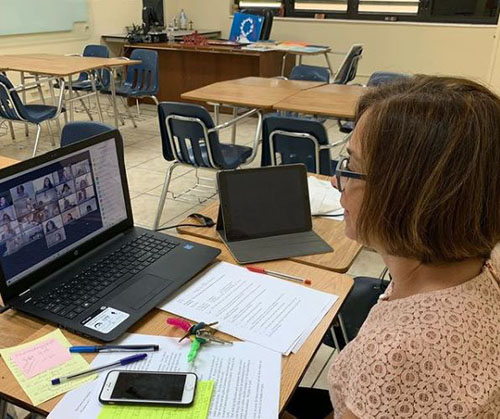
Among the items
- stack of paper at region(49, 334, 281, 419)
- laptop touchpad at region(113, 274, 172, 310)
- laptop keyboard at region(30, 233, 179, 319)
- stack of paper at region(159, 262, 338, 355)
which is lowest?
stack of paper at region(159, 262, 338, 355)

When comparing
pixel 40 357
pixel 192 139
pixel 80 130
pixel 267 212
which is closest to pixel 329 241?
pixel 267 212

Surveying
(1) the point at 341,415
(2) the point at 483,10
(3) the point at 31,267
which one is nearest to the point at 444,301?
(1) the point at 341,415

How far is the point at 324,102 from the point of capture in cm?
333

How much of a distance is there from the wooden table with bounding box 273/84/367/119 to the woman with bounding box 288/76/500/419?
2136mm

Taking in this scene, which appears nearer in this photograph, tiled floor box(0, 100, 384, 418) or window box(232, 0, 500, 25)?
tiled floor box(0, 100, 384, 418)

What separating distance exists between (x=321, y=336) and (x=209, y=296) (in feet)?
0.88

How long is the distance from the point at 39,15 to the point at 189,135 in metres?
4.77

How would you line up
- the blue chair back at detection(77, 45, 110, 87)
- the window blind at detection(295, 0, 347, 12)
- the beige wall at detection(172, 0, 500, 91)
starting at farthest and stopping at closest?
the window blind at detection(295, 0, 347, 12)
the beige wall at detection(172, 0, 500, 91)
the blue chair back at detection(77, 45, 110, 87)

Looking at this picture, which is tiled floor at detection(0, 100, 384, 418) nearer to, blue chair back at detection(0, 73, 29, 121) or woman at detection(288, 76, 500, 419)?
blue chair back at detection(0, 73, 29, 121)

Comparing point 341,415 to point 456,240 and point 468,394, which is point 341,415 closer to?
point 468,394

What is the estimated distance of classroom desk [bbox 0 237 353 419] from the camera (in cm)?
85

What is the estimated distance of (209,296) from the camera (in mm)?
1115

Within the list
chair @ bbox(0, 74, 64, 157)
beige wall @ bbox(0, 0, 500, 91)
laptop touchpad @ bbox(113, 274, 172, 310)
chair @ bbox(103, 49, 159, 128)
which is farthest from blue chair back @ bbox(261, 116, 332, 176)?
beige wall @ bbox(0, 0, 500, 91)

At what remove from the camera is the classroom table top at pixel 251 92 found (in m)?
3.35
